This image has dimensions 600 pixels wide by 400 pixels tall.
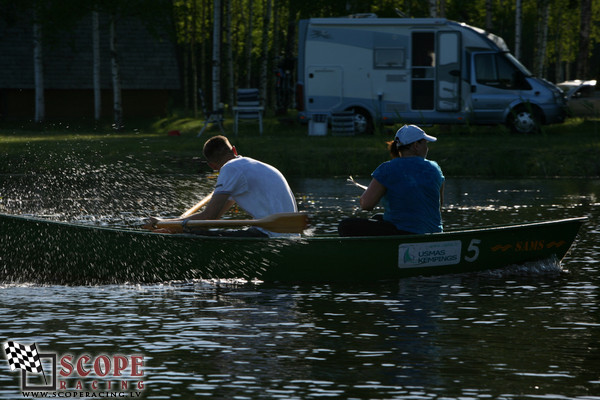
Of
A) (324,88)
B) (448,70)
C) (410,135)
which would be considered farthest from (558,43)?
(410,135)

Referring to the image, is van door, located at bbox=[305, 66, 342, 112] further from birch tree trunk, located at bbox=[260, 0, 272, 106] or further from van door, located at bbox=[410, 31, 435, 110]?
birch tree trunk, located at bbox=[260, 0, 272, 106]

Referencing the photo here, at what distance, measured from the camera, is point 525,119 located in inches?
1180

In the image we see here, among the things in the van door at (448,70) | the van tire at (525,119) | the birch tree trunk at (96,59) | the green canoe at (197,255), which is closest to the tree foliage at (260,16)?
the birch tree trunk at (96,59)

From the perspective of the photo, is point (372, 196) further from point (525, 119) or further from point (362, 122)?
point (362, 122)

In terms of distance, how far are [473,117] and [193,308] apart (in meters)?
21.5

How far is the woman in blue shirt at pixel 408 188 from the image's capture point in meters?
11.0

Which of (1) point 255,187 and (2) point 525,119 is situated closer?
(1) point 255,187

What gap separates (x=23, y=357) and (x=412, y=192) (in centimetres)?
446

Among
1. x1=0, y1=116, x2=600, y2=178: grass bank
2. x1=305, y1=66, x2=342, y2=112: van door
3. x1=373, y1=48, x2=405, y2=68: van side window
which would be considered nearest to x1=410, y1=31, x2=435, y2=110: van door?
x1=373, y1=48, x2=405, y2=68: van side window

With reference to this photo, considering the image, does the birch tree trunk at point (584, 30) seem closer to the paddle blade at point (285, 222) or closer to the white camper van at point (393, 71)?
the white camper van at point (393, 71)

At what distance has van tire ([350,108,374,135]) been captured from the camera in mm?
31016

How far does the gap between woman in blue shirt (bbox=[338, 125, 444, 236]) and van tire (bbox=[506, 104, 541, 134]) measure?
1874 cm

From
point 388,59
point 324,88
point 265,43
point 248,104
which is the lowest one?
point 248,104

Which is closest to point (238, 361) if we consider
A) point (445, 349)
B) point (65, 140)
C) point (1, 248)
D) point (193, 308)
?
point (445, 349)
